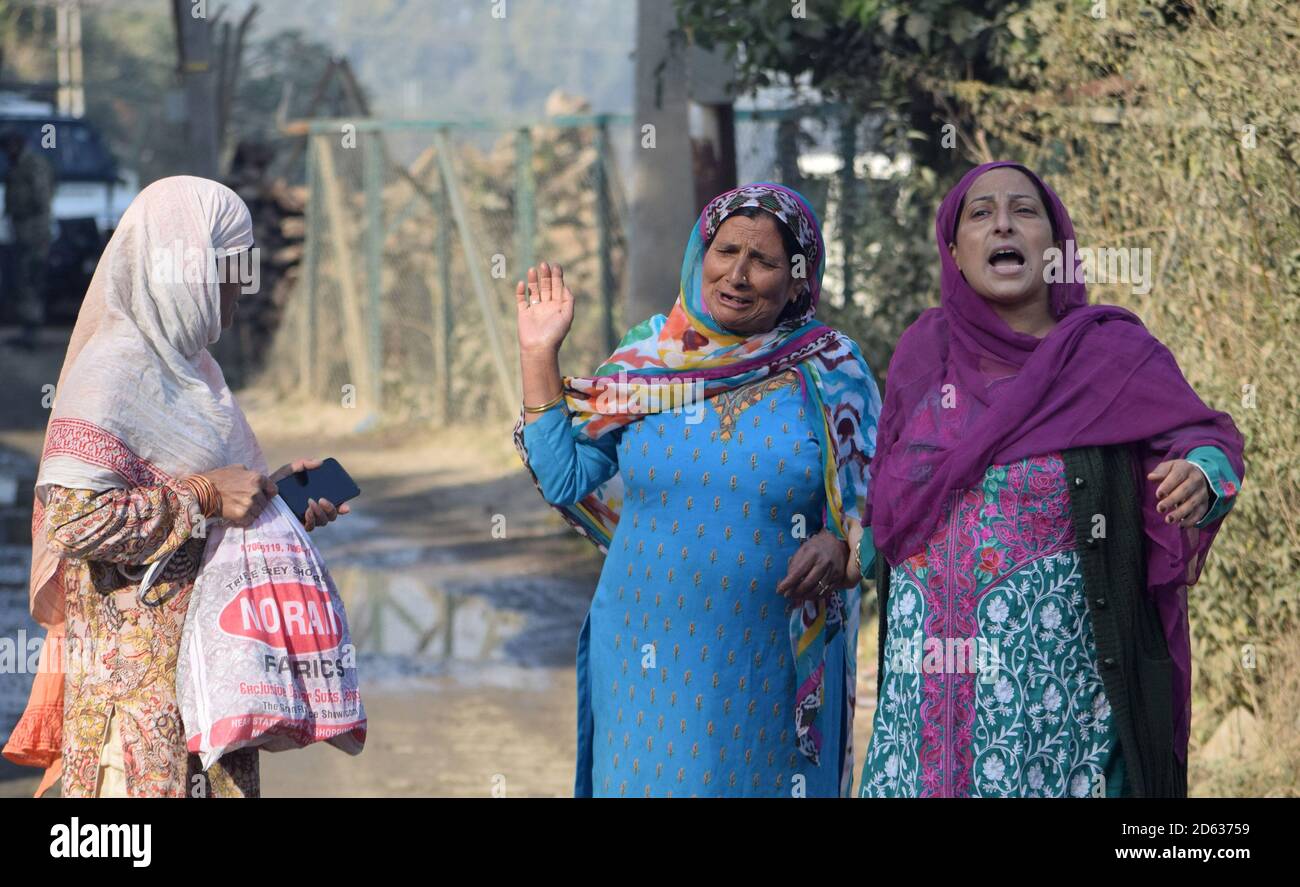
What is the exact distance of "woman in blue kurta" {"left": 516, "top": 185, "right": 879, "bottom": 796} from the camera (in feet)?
11.4

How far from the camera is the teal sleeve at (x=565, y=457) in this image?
3551 millimetres

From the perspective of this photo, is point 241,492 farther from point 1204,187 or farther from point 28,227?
point 28,227

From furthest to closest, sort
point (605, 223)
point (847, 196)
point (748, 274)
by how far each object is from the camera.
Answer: point (605, 223) → point (847, 196) → point (748, 274)

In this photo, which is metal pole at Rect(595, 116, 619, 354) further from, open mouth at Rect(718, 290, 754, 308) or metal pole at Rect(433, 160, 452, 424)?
open mouth at Rect(718, 290, 754, 308)

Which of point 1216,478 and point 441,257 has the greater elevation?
point 441,257

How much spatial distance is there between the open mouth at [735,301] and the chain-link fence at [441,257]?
746 centimetres

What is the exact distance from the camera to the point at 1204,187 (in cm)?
484

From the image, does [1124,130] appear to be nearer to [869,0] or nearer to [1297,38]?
[1297,38]

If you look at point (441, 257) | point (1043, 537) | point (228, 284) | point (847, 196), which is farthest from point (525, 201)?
point (1043, 537)

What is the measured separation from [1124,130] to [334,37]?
116 m

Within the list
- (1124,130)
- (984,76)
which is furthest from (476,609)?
(1124,130)

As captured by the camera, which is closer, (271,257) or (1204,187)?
(1204,187)

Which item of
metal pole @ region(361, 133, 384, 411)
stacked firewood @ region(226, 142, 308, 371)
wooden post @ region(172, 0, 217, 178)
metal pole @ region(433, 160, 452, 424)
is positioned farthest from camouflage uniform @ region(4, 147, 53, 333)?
metal pole @ region(433, 160, 452, 424)

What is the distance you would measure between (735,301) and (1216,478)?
3.36 feet
